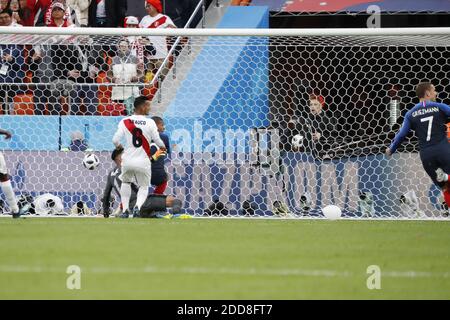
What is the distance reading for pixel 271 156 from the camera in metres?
15.5

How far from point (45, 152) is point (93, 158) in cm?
77

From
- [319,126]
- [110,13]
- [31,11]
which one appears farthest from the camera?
[110,13]

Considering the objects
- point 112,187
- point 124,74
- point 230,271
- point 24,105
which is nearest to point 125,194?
point 112,187

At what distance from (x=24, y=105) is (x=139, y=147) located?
406cm

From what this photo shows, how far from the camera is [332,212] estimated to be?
14469 mm

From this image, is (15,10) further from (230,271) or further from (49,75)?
(230,271)

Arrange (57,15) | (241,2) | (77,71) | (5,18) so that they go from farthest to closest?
(241,2), (5,18), (57,15), (77,71)

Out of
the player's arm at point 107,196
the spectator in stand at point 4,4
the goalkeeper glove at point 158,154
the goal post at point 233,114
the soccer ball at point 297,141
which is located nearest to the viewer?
the goalkeeper glove at point 158,154

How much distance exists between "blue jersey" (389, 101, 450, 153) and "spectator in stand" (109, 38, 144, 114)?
5.62m

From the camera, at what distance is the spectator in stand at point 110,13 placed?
62.5 feet

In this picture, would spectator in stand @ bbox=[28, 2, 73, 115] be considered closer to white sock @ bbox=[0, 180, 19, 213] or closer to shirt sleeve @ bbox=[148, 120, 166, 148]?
shirt sleeve @ bbox=[148, 120, 166, 148]

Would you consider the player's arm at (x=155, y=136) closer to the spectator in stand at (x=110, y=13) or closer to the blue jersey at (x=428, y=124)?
the blue jersey at (x=428, y=124)

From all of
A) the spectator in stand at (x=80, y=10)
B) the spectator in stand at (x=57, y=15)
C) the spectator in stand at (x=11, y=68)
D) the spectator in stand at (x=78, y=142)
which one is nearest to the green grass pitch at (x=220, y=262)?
the spectator in stand at (x=78, y=142)

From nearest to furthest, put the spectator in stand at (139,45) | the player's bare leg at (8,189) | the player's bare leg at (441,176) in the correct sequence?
the player's bare leg at (441,176) < the player's bare leg at (8,189) < the spectator in stand at (139,45)
